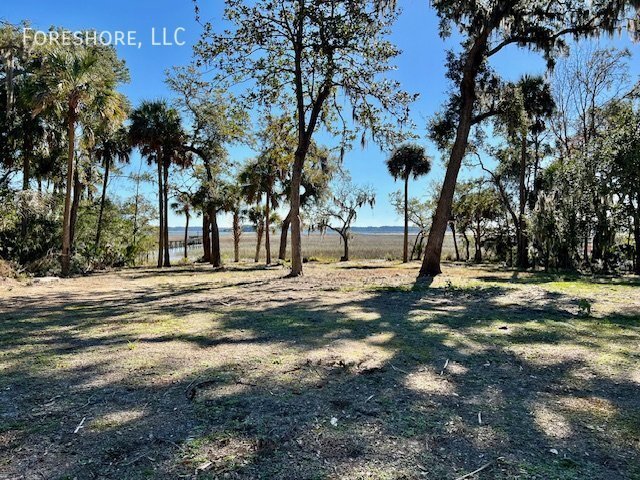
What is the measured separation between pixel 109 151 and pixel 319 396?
883 inches

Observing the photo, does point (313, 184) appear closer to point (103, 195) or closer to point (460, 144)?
point (103, 195)

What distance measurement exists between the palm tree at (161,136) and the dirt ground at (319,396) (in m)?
15.2

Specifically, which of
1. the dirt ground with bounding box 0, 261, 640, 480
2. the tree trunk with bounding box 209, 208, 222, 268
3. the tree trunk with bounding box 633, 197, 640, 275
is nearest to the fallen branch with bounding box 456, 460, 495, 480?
the dirt ground with bounding box 0, 261, 640, 480

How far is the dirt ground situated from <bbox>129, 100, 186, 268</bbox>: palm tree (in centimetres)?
1517

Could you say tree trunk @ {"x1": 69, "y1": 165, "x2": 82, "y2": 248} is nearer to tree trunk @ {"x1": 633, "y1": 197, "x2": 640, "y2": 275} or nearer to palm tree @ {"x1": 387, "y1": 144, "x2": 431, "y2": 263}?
palm tree @ {"x1": 387, "y1": 144, "x2": 431, "y2": 263}

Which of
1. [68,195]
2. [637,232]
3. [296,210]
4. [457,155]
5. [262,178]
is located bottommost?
[637,232]

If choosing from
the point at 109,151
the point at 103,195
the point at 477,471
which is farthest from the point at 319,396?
the point at 109,151

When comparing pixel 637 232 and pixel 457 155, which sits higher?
pixel 457 155

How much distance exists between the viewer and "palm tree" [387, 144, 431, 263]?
27766 mm

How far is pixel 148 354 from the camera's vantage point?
3.94 meters

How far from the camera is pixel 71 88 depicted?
1266cm

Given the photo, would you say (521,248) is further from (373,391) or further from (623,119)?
(373,391)

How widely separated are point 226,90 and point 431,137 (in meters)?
8.18

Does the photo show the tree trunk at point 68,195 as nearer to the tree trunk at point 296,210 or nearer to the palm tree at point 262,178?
the tree trunk at point 296,210
